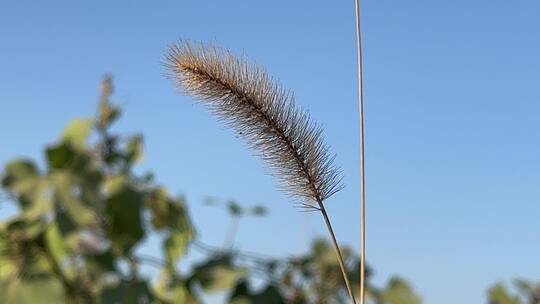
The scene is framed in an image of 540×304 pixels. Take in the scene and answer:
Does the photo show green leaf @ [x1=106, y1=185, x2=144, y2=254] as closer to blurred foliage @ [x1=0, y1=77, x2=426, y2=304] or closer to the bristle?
blurred foliage @ [x1=0, y1=77, x2=426, y2=304]

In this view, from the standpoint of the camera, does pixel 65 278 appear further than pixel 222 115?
No

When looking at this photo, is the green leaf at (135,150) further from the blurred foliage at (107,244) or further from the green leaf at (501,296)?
the green leaf at (501,296)

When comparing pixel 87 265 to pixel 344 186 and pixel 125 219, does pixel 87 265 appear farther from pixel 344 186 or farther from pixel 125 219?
pixel 344 186

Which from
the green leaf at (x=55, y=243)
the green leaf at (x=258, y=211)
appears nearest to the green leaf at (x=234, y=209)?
the green leaf at (x=258, y=211)

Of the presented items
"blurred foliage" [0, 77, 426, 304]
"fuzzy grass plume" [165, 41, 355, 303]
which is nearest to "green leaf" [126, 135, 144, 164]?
"blurred foliage" [0, 77, 426, 304]

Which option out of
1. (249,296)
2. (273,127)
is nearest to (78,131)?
(249,296)

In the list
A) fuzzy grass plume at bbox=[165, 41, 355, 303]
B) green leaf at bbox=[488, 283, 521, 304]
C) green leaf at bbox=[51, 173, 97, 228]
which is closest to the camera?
green leaf at bbox=[51, 173, 97, 228]

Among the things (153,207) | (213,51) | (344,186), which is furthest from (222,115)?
(153,207)
